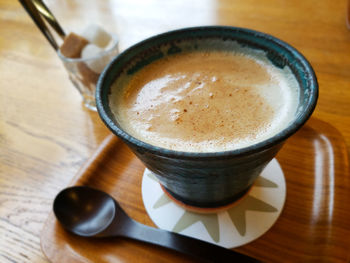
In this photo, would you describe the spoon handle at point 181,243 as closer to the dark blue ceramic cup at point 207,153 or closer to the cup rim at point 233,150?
the dark blue ceramic cup at point 207,153

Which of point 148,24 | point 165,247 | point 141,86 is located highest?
point 141,86

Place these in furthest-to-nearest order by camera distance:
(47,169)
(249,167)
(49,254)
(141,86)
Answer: (47,169) → (141,86) → (49,254) → (249,167)

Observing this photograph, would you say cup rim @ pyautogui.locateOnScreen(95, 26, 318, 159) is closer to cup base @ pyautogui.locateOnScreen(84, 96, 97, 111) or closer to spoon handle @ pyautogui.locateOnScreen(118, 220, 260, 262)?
spoon handle @ pyautogui.locateOnScreen(118, 220, 260, 262)

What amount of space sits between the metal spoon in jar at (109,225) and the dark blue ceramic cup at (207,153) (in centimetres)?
10

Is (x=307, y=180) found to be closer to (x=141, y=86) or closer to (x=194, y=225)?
(x=194, y=225)

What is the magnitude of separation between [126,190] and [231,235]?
29 centimetres

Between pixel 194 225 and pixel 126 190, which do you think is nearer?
pixel 194 225

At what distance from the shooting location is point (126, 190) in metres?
0.76

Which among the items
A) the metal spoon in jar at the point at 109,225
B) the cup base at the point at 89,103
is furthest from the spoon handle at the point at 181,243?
the cup base at the point at 89,103

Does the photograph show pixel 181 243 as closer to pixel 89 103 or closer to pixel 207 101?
pixel 207 101

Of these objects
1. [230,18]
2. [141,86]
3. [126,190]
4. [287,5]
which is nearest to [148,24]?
[230,18]

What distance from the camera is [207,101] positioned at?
2.11 ft

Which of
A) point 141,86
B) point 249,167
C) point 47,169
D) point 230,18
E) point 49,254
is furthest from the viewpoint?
point 230,18

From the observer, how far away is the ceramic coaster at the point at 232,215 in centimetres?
63
